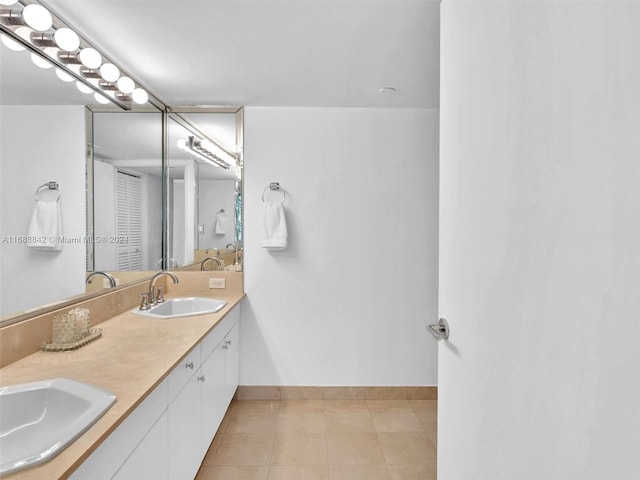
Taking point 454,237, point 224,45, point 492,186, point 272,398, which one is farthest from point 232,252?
point 492,186

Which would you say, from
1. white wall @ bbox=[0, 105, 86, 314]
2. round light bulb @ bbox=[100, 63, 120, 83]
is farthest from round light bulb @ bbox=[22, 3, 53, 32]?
round light bulb @ bbox=[100, 63, 120, 83]

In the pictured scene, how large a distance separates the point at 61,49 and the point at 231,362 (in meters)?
2.06

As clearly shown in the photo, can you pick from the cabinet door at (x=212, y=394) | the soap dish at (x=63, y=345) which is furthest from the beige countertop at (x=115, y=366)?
the cabinet door at (x=212, y=394)

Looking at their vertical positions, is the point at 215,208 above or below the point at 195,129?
below

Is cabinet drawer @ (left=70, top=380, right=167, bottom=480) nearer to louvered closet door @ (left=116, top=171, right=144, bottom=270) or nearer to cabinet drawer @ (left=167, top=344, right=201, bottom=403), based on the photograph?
cabinet drawer @ (left=167, top=344, right=201, bottom=403)

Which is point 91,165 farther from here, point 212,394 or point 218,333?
point 212,394

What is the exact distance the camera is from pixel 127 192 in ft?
7.72

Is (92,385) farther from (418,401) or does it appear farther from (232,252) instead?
(418,401)

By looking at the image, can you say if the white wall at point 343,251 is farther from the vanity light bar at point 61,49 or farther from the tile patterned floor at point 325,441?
the vanity light bar at point 61,49

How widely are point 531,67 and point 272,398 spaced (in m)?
2.88

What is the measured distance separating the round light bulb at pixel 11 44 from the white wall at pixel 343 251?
161 centimetres

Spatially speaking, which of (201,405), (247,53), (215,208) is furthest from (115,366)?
(215,208)

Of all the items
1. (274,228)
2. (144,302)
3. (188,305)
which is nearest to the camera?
(144,302)

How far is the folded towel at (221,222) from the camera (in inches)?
118
